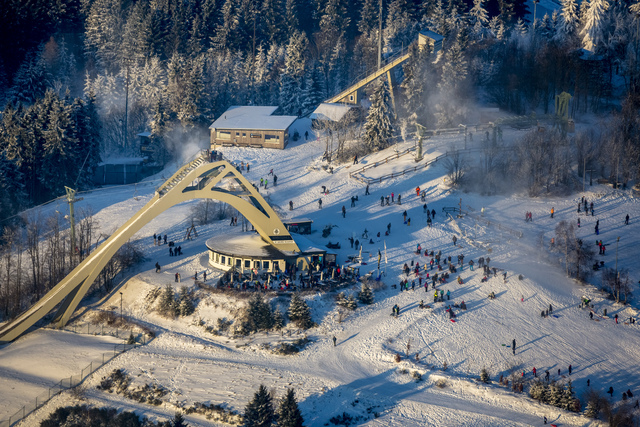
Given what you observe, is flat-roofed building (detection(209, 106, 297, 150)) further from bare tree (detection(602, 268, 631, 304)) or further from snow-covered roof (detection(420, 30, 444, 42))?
bare tree (detection(602, 268, 631, 304))

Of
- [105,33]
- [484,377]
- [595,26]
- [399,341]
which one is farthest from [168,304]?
[105,33]

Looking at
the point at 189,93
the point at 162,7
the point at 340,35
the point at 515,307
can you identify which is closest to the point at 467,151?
the point at 515,307

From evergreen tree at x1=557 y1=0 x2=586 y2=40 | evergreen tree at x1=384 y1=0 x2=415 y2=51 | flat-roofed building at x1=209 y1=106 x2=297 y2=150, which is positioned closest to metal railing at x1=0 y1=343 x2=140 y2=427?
flat-roofed building at x1=209 y1=106 x2=297 y2=150

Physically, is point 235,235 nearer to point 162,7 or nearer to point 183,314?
point 183,314

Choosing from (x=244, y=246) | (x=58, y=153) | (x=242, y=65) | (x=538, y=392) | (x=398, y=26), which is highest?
(x=398, y=26)

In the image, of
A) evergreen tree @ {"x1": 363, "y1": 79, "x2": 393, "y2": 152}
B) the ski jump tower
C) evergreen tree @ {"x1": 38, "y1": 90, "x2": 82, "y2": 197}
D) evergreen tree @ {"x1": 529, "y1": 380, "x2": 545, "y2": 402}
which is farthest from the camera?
the ski jump tower

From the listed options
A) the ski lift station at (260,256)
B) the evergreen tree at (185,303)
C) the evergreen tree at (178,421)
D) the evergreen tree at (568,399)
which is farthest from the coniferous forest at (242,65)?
the evergreen tree at (178,421)

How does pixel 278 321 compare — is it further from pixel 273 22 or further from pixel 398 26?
pixel 273 22
